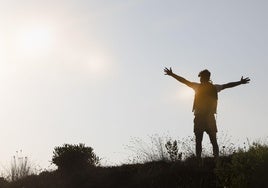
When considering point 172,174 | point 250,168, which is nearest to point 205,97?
point 172,174

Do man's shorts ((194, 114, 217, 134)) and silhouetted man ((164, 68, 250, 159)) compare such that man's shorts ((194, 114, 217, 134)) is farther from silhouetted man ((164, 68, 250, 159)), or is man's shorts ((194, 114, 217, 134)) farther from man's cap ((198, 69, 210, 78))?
man's cap ((198, 69, 210, 78))

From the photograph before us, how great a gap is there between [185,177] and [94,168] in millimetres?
4641

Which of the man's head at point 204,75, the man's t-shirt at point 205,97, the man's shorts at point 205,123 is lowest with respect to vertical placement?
the man's shorts at point 205,123

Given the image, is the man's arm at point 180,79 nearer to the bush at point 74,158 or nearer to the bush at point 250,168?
the bush at point 250,168

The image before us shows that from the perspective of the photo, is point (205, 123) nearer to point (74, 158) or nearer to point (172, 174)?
point (172, 174)

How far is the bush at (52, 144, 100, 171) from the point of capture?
18.5m

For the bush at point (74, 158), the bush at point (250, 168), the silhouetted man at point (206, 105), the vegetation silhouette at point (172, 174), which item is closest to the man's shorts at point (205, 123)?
the silhouetted man at point (206, 105)

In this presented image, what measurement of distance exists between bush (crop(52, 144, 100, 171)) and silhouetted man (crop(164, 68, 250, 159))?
5876 millimetres

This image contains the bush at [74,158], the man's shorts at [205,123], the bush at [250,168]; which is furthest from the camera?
the bush at [74,158]

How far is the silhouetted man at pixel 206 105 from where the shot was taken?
13570 millimetres

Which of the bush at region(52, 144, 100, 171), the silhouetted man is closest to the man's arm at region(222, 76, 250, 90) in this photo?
the silhouetted man

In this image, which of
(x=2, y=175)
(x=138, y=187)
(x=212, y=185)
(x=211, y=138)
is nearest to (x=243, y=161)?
(x=212, y=185)

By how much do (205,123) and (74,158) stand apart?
6.48 m

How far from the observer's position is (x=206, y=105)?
13.6m
